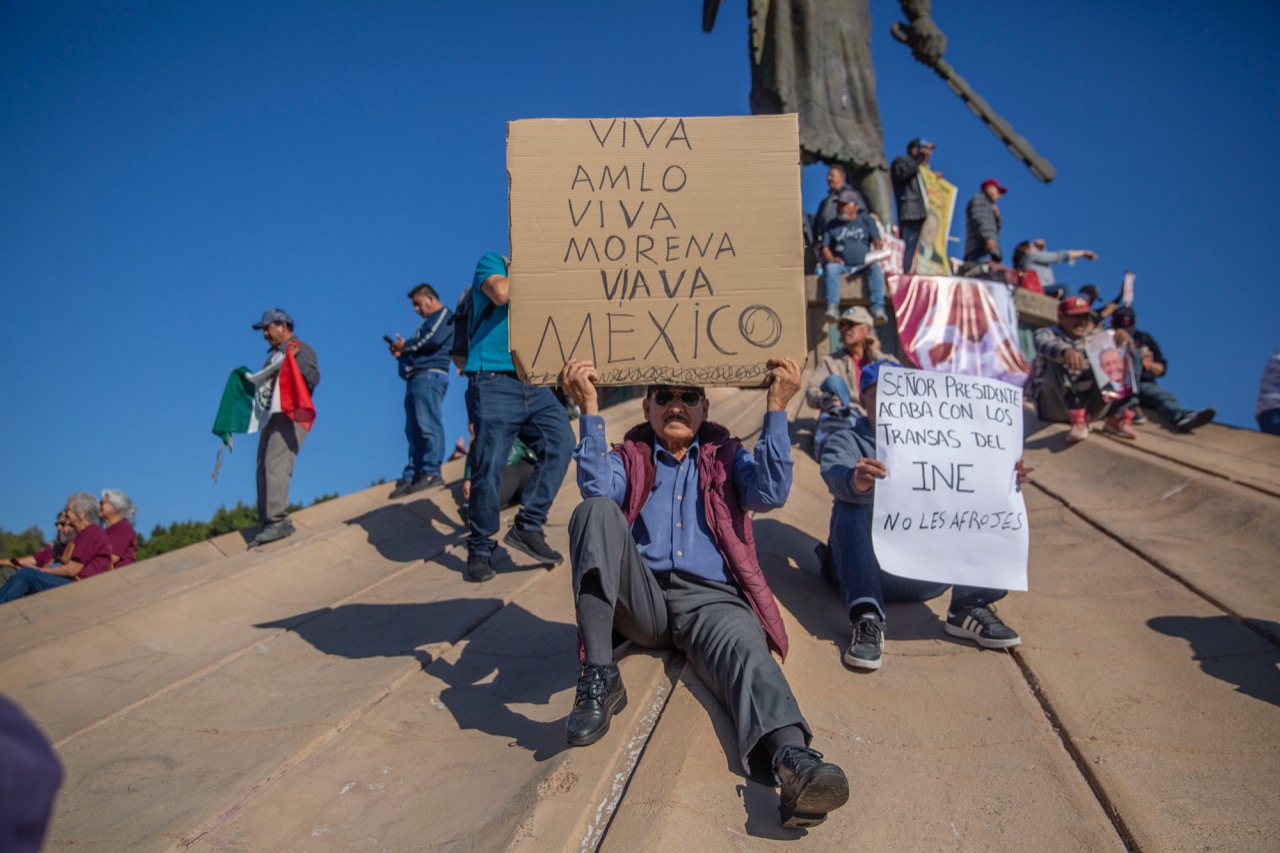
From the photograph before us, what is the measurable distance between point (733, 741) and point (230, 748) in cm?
188

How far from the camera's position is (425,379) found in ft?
25.1

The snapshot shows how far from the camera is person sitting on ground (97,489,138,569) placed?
724 centimetres

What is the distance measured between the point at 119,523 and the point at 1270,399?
811 cm

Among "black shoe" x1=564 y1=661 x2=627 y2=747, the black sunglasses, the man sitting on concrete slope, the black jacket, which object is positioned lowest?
"black shoe" x1=564 y1=661 x2=627 y2=747

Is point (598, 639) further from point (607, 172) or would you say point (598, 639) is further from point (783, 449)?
point (607, 172)

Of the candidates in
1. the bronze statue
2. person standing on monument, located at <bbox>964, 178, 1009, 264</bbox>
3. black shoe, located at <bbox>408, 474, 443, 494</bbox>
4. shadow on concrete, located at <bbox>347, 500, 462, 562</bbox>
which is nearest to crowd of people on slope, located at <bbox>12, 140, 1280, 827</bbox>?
shadow on concrete, located at <bbox>347, 500, 462, 562</bbox>

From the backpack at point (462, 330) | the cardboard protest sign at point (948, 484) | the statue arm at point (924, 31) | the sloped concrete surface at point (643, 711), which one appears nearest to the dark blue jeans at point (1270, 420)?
the sloped concrete surface at point (643, 711)

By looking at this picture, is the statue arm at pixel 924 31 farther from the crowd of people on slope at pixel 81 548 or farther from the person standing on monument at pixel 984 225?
the crowd of people on slope at pixel 81 548

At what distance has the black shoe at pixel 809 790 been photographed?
233 cm

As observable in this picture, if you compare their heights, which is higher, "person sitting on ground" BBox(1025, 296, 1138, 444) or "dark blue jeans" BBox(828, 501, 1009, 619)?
"person sitting on ground" BBox(1025, 296, 1138, 444)

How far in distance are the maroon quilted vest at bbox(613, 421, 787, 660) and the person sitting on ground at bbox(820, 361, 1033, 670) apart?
0.56 m

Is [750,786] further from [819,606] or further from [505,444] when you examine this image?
[505,444]

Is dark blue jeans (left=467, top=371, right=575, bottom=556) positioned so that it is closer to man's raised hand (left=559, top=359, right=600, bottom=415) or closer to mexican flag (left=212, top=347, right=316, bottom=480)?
man's raised hand (left=559, top=359, right=600, bottom=415)

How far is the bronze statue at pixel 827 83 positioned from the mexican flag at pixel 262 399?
1001 centimetres
